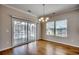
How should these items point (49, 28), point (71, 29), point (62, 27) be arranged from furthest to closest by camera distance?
point (71, 29) → point (62, 27) → point (49, 28)

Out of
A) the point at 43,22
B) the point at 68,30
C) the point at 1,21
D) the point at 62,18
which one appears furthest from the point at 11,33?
the point at 68,30

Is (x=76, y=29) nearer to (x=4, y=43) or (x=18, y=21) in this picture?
(x=18, y=21)

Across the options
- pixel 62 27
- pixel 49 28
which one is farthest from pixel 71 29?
pixel 49 28

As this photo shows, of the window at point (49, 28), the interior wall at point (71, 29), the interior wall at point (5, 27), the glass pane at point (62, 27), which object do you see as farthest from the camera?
the glass pane at point (62, 27)

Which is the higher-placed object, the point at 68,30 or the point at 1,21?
the point at 1,21

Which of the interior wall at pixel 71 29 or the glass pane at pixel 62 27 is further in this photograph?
the glass pane at pixel 62 27

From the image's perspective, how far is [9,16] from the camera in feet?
11.1

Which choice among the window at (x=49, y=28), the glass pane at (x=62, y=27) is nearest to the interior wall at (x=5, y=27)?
the window at (x=49, y=28)

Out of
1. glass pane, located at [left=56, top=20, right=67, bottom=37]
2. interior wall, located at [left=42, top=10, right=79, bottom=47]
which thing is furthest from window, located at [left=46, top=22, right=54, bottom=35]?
glass pane, located at [left=56, top=20, right=67, bottom=37]

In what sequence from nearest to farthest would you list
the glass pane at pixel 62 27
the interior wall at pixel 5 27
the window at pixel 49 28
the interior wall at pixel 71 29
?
the interior wall at pixel 5 27, the window at pixel 49 28, the interior wall at pixel 71 29, the glass pane at pixel 62 27

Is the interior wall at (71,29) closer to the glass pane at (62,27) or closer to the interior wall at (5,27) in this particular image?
the glass pane at (62,27)

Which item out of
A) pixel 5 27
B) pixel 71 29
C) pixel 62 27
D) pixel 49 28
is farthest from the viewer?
pixel 71 29

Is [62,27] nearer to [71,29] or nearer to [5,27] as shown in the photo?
[71,29]
